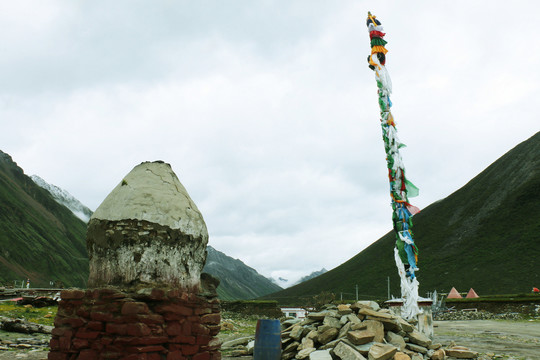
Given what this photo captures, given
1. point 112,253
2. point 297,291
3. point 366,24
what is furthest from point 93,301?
point 297,291

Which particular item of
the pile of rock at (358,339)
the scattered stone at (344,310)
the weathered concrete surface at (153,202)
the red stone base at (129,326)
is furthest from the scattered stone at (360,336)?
the weathered concrete surface at (153,202)

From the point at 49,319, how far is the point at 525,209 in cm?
8282

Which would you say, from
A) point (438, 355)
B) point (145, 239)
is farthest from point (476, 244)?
point (145, 239)

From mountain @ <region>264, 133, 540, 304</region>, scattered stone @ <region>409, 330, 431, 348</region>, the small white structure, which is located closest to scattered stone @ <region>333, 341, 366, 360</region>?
scattered stone @ <region>409, 330, 431, 348</region>

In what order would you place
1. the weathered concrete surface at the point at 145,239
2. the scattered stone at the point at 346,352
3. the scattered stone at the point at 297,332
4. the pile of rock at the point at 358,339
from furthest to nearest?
the scattered stone at the point at 297,332 → the pile of rock at the point at 358,339 → the scattered stone at the point at 346,352 → the weathered concrete surface at the point at 145,239

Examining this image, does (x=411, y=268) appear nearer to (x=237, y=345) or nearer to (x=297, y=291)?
(x=237, y=345)

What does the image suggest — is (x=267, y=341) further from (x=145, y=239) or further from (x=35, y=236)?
(x=35, y=236)

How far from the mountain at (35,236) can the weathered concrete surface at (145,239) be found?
9510cm

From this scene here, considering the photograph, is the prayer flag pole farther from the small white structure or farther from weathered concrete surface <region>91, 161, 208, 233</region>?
weathered concrete surface <region>91, 161, 208, 233</region>

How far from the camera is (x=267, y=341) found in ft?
26.6

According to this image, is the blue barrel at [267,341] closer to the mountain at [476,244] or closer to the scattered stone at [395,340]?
the scattered stone at [395,340]

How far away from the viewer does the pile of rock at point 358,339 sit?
301 inches

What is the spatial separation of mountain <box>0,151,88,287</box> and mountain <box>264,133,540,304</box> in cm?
6107

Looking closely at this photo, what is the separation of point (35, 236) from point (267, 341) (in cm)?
12930
